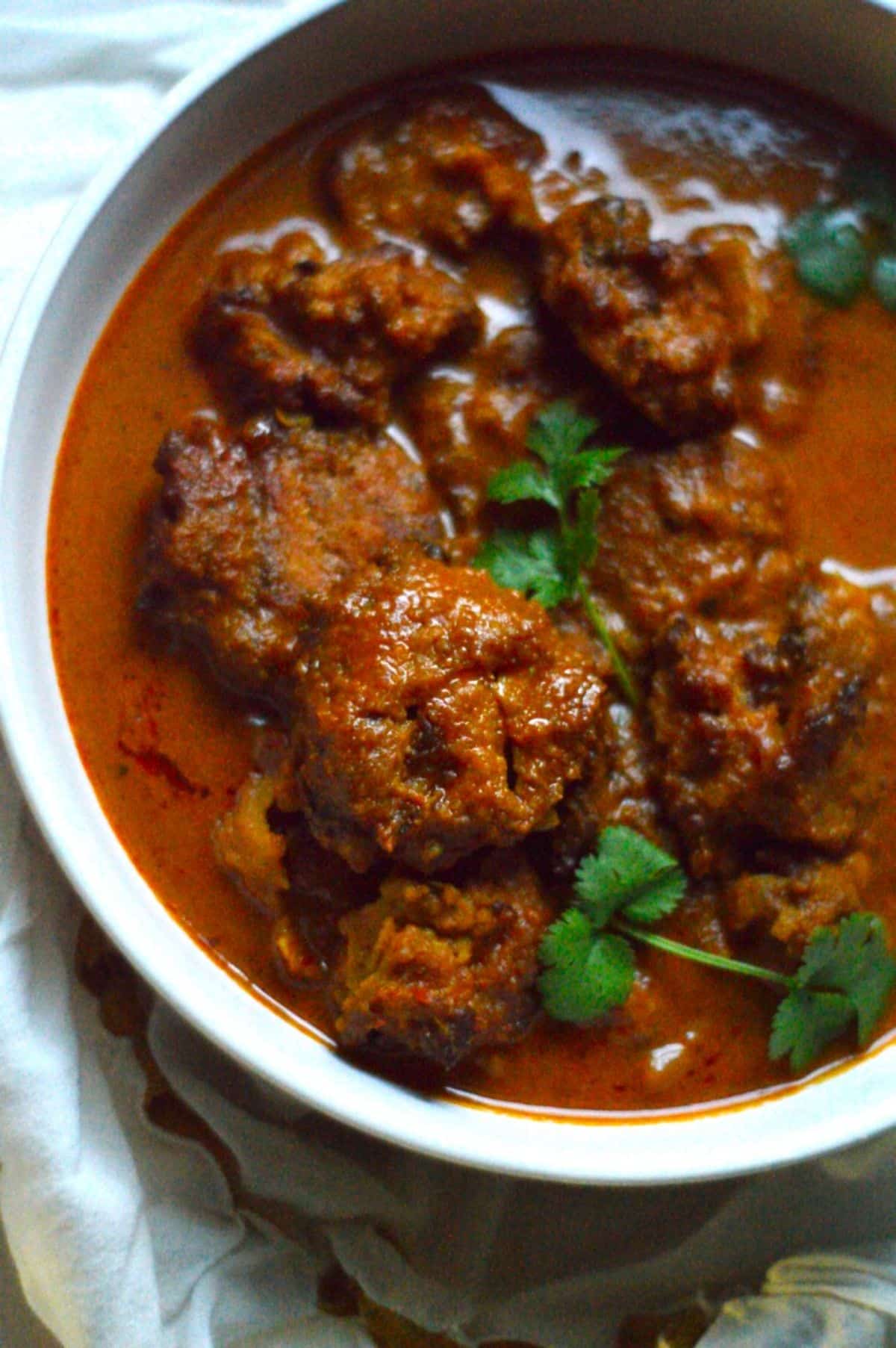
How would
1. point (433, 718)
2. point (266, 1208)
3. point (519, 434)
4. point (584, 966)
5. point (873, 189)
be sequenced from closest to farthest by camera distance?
point (433, 718), point (584, 966), point (519, 434), point (873, 189), point (266, 1208)

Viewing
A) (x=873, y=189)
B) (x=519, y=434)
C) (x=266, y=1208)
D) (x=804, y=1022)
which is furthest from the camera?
(x=266, y=1208)

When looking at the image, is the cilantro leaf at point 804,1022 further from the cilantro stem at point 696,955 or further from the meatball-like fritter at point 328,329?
the meatball-like fritter at point 328,329

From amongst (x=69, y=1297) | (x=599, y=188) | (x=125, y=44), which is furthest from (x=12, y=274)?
(x=69, y=1297)

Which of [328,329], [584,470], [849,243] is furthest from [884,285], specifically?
[328,329]

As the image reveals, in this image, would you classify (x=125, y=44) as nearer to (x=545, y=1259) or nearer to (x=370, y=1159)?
(x=370, y=1159)

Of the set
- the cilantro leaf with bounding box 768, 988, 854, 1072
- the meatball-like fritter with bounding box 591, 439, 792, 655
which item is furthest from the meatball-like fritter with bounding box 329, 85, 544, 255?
the cilantro leaf with bounding box 768, 988, 854, 1072

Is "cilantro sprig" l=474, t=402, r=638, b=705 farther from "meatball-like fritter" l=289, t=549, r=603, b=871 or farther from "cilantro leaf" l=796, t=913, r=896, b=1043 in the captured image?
"cilantro leaf" l=796, t=913, r=896, b=1043

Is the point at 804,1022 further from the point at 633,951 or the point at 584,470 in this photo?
the point at 584,470
